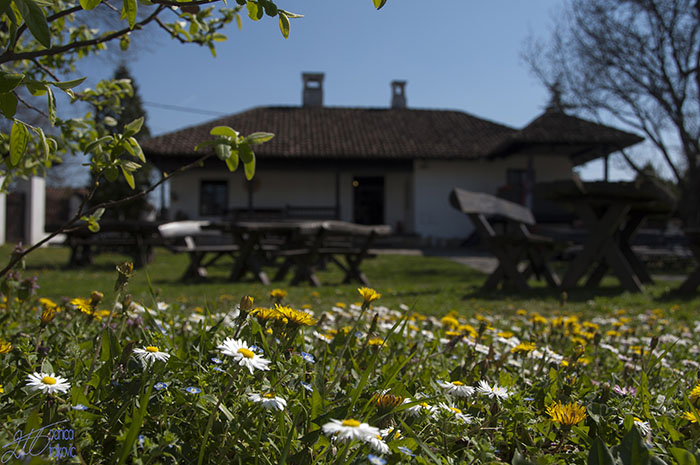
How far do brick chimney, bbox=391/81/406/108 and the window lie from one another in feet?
27.6

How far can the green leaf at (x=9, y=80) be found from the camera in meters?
0.88

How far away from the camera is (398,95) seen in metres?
23.0

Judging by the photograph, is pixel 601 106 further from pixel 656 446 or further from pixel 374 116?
pixel 656 446

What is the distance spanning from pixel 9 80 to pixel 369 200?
20152mm

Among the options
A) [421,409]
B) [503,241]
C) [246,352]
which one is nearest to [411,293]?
[503,241]

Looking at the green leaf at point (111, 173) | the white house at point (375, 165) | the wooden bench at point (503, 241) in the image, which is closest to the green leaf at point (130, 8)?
the green leaf at point (111, 173)

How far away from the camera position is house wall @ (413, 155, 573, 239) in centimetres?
1894

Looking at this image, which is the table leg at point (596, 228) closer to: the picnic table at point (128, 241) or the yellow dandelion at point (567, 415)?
the yellow dandelion at point (567, 415)

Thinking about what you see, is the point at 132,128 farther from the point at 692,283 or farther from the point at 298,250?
the point at 692,283

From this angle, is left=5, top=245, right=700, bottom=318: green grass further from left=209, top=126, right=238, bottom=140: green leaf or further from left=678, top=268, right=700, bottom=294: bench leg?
left=209, top=126, right=238, bottom=140: green leaf

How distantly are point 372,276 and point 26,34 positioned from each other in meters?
6.74

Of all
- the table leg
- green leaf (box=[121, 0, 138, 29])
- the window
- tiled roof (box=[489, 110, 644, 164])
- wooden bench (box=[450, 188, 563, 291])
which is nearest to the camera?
green leaf (box=[121, 0, 138, 29])

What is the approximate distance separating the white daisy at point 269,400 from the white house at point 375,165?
16.1m

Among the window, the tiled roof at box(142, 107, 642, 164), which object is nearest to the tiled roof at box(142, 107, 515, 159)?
the tiled roof at box(142, 107, 642, 164)
